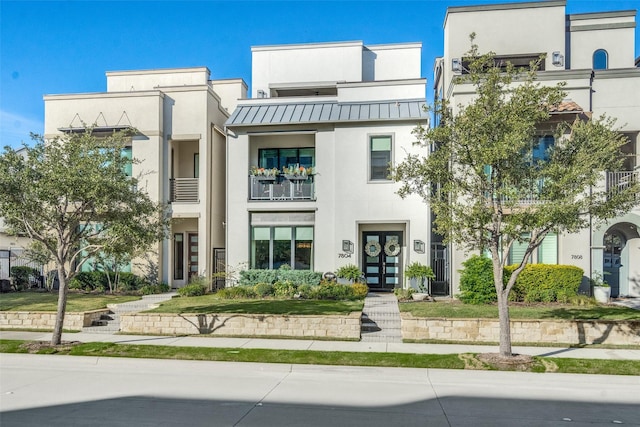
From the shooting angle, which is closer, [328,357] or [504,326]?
[504,326]

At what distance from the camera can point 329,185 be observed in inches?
749

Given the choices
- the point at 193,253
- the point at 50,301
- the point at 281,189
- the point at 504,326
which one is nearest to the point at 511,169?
the point at 504,326

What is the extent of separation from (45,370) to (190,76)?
18.6 m

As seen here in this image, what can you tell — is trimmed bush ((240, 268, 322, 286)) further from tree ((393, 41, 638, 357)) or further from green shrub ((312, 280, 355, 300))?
tree ((393, 41, 638, 357))

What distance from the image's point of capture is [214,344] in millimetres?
11320

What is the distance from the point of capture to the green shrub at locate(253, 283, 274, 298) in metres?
16.9

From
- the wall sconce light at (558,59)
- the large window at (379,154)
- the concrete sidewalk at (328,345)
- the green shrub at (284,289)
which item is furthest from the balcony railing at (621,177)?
the green shrub at (284,289)

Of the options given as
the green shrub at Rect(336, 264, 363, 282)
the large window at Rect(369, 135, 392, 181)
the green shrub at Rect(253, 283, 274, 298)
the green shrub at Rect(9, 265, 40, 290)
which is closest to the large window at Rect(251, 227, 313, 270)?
the green shrub at Rect(336, 264, 363, 282)

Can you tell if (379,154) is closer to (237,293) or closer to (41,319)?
(237,293)

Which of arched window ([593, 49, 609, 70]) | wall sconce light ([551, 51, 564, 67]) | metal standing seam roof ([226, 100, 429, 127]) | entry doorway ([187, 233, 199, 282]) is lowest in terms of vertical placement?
entry doorway ([187, 233, 199, 282])

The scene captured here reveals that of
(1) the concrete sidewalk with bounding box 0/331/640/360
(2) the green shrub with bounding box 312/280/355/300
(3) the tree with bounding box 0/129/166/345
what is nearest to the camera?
(3) the tree with bounding box 0/129/166/345

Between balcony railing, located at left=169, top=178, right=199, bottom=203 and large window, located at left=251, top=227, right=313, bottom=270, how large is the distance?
313 cm

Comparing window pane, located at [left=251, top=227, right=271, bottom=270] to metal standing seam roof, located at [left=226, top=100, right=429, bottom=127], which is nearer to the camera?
metal standing seam roof, located at [left=226, top=100, right=429, bottom=127]

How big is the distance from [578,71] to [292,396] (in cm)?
1543
